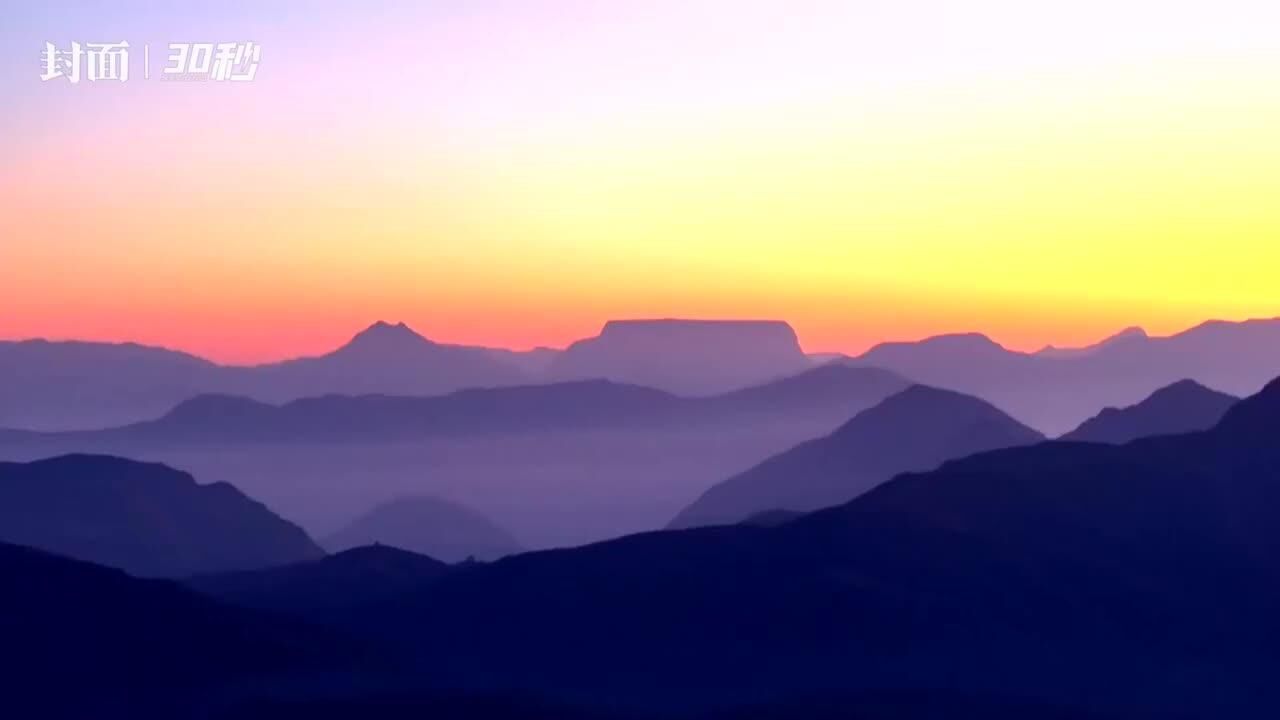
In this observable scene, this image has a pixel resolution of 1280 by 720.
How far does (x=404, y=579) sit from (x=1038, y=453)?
263 ft

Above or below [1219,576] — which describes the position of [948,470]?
above

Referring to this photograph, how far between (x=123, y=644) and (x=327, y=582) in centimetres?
6904

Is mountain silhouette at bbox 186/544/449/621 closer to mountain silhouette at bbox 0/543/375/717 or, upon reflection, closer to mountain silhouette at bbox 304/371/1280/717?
mountain silhouette at bbox 304/371/1280/717

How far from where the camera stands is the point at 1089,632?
14088 cm

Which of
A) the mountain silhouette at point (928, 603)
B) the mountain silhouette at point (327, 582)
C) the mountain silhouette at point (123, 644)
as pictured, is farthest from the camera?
the mountain silhouette at point (327, 582)

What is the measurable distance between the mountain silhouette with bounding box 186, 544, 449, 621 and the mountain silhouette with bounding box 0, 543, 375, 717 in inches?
1202

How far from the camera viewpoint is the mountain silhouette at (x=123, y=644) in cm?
10488

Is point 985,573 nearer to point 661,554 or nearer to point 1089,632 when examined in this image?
point 1089,632

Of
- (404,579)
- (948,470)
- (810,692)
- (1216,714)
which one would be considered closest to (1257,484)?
(948,470)

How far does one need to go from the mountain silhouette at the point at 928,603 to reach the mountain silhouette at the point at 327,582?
14703 millimetres

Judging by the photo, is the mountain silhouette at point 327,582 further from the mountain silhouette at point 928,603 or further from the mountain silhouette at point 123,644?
the mountain silhouette at point 123,644

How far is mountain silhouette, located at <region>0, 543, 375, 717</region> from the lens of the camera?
10488 cm

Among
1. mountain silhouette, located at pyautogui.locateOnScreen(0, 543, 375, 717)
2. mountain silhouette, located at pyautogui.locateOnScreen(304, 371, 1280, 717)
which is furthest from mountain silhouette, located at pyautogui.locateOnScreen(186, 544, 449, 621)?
mountain silhouette, located at pyautogui.locateOnScreen(0, 543, 375, 717)

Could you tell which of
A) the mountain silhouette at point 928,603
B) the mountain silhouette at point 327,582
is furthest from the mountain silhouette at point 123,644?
the mountain silhouette at point 327,582
